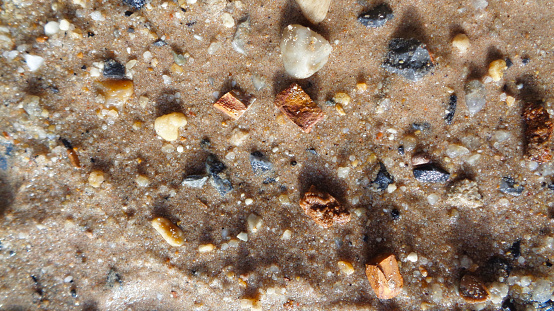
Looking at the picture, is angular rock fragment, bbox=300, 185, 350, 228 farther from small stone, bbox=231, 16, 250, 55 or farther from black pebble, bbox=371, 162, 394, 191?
small stone, bbox=231, 16, 250, 55

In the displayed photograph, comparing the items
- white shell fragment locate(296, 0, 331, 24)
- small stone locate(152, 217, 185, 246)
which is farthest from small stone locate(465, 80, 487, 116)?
small stone locate(152, 217, 185, 246)

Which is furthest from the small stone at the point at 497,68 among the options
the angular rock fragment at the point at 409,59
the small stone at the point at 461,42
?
the angular rock fragment at the point at 409,59

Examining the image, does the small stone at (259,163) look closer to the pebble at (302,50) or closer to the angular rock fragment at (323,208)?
the angular rock fragment at (323,208)

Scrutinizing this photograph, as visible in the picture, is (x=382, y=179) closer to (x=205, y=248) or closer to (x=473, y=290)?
(x=473, y=290)

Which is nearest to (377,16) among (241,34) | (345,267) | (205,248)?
(241,34)

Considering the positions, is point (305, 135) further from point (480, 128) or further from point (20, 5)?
point (20, 5)
